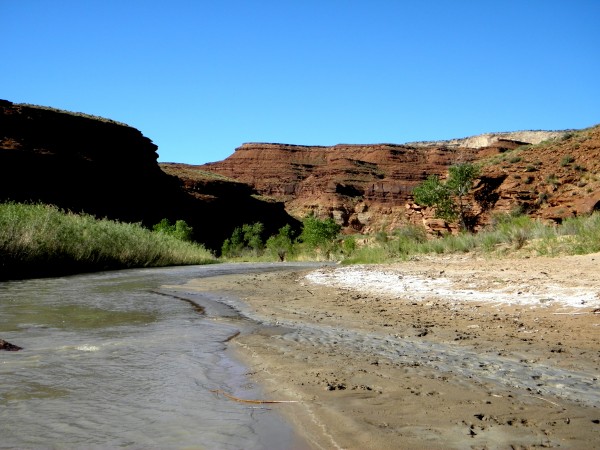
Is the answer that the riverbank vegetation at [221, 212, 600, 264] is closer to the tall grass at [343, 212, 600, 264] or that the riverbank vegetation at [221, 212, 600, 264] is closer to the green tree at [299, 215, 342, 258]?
the tall grass at [343, 212, 600, 264]

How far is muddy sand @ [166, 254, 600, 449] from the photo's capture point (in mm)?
2479

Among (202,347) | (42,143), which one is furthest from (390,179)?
(202,347)

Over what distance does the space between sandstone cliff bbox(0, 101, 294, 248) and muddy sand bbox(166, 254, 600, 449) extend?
44.6 metres

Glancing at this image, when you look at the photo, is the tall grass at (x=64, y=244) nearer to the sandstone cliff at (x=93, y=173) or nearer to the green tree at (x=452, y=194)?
the green tree at (x=452, y=194)

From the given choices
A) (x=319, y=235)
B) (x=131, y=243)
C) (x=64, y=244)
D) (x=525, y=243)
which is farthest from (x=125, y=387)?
(x=319, y=235)

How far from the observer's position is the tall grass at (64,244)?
15.1m

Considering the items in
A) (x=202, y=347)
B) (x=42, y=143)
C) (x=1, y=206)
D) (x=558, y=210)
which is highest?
(x=42, y=143)

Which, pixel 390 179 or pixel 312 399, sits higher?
pixel 390 179

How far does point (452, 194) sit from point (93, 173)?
40719 millimetres

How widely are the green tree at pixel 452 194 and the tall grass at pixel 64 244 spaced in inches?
592

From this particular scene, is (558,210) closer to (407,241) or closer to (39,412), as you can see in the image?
(407,241)

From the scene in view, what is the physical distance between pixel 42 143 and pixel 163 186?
56.3 ft

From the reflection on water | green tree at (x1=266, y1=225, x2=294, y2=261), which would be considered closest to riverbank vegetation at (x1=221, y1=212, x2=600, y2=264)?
the reflection on water

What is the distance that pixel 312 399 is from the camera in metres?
3.06
